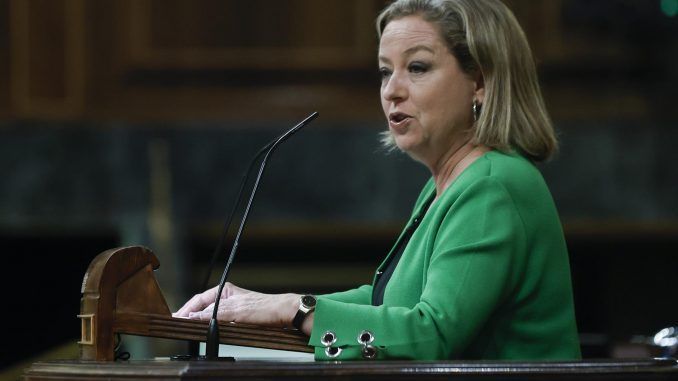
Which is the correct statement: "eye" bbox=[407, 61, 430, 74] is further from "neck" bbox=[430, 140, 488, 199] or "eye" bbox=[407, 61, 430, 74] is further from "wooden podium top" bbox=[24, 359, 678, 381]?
"wooden podium top" bbox=[24, 359, 678, 381]

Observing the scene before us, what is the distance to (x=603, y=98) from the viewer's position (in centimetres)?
547

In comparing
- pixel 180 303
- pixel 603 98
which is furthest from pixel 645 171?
pixel 180 303

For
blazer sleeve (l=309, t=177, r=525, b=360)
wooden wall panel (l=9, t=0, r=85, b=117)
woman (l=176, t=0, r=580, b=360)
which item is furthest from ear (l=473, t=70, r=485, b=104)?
wooden wall panel (l=9, t=0, r=85, b=117)

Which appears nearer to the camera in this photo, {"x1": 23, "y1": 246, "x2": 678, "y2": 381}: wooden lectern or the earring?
{"x1": 23, "y1": 246, "x2": 678, "y2": 381}: wooden lectern

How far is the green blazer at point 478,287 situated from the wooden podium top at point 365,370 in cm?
20

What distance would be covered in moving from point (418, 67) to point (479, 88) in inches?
5.3

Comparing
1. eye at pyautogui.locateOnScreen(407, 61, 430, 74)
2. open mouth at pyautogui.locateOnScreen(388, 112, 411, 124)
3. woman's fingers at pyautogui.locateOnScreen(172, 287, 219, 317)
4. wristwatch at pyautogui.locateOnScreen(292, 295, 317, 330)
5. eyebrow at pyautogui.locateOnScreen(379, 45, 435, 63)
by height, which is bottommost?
woman's fingers at pyautogui.locateOnScreen(172, 287, 219, 317)

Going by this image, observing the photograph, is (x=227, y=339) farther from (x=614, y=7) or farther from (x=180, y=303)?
(x=614, y=7)

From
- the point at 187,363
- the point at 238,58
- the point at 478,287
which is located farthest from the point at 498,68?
the point at 238,58

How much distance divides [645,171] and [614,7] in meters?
0.73

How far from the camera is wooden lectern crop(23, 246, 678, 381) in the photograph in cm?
177

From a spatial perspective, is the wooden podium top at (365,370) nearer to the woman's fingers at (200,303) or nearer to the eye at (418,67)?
the woman's fingers at (200,303)

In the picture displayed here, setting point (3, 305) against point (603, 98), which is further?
point (3, 305)

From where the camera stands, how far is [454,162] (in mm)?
2441
